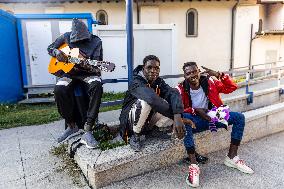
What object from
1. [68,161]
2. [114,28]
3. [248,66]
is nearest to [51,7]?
[114,28]

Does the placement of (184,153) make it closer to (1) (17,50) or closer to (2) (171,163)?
(2) (171,163)

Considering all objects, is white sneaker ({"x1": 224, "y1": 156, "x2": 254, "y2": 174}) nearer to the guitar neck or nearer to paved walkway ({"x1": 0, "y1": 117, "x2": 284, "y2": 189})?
paved walkway ({"x1": 0, "y1": 117, "x2": 284, "y2": 189})

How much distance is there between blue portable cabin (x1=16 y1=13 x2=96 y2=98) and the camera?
813cm

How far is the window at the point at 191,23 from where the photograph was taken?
15.4 m

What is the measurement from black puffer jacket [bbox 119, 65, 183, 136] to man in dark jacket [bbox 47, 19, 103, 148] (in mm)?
448

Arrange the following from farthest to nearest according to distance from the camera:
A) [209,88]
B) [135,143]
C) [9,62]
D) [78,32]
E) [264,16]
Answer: [264,16] < [9,62] < [78,32] < [209,88] < [135,143]

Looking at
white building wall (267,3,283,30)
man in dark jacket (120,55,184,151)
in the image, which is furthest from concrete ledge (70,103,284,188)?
white building wall (267,3,283,30)

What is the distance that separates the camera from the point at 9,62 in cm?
775

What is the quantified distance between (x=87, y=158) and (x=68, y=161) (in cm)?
55

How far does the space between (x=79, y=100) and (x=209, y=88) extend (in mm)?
1744

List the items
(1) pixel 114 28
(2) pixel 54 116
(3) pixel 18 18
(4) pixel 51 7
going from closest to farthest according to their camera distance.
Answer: (2) pixel 54 116 < (3) pixel 18 18 < (1) pixel 114 28 < (4) pixel 51 7

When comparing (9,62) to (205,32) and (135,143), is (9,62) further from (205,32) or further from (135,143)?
(205,32)

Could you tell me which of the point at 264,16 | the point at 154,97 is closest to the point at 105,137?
the point at 154,97

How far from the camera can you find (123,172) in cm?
320
